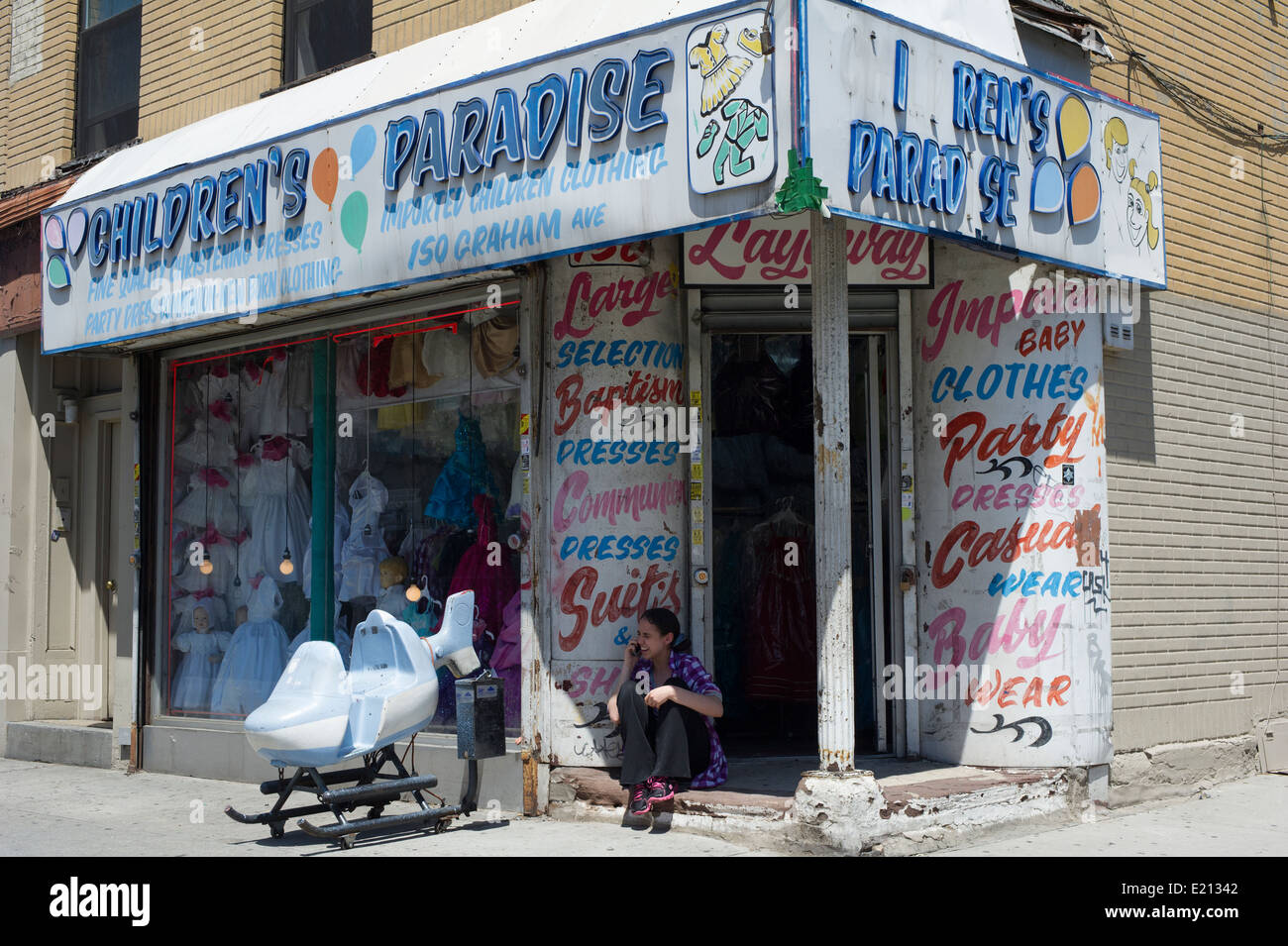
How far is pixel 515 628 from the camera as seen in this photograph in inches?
322

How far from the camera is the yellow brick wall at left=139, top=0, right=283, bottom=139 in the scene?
10297 mm

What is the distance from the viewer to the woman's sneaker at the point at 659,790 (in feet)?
23.1

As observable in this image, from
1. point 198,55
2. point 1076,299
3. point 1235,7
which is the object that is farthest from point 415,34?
point 1235,7

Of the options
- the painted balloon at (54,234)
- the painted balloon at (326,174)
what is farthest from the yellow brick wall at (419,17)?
the painted balloon at (54,234)

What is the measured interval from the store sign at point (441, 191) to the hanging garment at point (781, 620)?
305 centimetres

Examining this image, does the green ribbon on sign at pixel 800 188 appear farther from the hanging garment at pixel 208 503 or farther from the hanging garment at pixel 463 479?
the hanging garment at pixel 208 503

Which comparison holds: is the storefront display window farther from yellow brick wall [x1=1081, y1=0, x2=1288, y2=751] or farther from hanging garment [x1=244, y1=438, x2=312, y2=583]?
yellow brick wall [x1=1081, y1=0, x2=1288, y2=751]

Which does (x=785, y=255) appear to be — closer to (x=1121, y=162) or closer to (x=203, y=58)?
(x=1121, y=162)

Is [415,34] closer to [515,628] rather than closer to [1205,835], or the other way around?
[515,628]

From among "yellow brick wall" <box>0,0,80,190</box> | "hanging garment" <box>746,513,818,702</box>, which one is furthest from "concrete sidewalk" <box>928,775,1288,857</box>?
"yellow brick wall" <box>0,0,80,190</box>

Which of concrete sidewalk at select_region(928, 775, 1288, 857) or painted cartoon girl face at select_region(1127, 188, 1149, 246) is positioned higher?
painted cartoon girl face at select_region(1127, 188, 1149, 246)

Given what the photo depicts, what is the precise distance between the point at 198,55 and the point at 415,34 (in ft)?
9.28

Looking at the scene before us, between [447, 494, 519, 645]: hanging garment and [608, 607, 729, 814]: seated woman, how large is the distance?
1.08m

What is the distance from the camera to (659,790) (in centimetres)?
707
